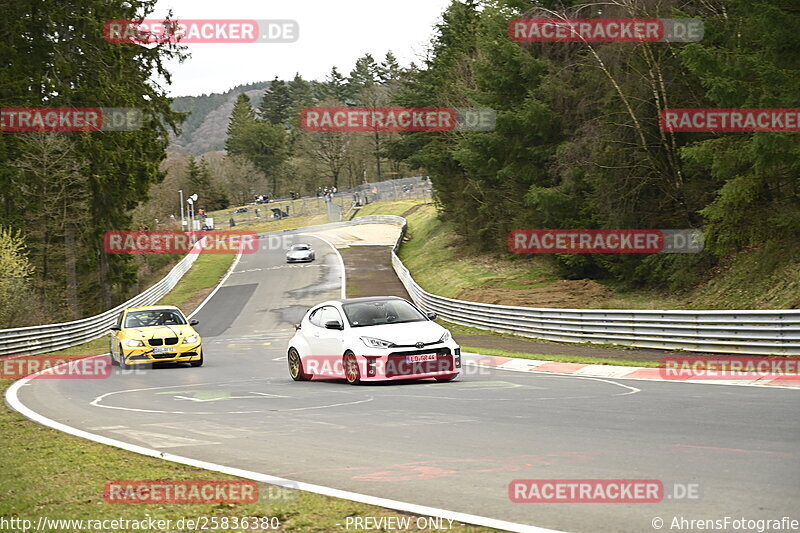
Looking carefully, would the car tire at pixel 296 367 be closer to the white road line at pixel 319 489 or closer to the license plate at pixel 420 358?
the license plate at pixel 420 358

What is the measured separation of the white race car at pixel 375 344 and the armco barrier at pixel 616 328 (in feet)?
22.5

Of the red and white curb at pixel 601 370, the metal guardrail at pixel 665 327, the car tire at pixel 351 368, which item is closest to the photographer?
the red and white curb at pixel 601 370

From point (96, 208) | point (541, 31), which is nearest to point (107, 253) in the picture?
point (96, 208)

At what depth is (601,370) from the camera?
17.1 m

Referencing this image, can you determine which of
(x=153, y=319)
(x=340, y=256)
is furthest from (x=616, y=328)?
(x=340, y=256)

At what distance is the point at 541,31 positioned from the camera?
133ft

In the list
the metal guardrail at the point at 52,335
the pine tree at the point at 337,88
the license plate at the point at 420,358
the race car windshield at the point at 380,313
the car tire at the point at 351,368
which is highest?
the pine tree at the point at 337,88

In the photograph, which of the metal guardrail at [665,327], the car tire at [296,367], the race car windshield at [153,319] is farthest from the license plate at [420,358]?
the race car windshield at [153,319]

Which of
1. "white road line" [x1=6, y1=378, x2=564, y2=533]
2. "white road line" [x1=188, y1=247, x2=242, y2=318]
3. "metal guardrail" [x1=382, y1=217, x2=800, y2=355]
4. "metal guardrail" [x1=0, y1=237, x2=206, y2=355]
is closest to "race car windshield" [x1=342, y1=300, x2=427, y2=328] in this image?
"white road line" [x1=6, y1=378, x2=564, y2=533]

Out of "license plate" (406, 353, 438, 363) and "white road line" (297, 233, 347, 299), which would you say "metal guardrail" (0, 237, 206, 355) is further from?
"license plate" (406, 353, 438, 363)

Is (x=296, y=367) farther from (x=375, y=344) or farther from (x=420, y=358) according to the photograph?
(x=420, y=358)

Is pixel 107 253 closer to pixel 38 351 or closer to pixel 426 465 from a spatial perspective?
pixel 38 351

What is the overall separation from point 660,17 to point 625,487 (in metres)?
26.1

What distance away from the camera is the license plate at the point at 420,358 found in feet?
48.8
